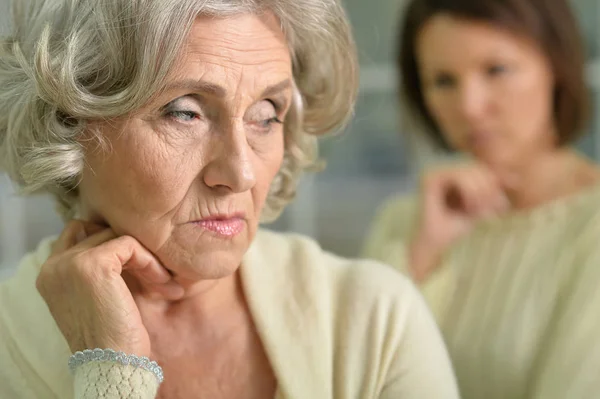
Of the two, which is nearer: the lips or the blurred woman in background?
the lips

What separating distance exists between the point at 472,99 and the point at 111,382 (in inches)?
49.2

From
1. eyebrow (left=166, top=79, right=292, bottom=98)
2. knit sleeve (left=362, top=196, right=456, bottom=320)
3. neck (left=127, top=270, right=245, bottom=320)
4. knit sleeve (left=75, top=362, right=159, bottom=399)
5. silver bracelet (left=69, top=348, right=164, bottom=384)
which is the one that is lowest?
knit sleeve (left=362, top=196, right=456, bottom=320)

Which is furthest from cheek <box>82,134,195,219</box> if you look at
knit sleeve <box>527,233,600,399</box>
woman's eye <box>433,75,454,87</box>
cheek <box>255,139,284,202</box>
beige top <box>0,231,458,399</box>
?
woman's eye <box>433,75,454,87</box>

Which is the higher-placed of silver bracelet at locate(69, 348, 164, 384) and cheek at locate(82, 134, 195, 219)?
cheek at locate(82, 134, 195, 219)

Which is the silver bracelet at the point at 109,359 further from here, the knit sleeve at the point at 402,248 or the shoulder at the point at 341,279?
the knit sleeve at the point at 402,248

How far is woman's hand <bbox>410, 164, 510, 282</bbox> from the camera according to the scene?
6.90ft

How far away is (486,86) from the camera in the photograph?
6.47 feet

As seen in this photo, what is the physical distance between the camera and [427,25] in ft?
6.63

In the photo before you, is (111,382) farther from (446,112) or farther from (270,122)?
(446,112)

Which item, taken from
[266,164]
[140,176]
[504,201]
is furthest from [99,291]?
[504,201]

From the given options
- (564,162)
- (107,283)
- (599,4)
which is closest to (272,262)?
(107,283)

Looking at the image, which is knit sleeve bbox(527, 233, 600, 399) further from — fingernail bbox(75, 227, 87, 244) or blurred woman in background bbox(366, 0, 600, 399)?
fingernail bbox(75, 227, 87, 244)

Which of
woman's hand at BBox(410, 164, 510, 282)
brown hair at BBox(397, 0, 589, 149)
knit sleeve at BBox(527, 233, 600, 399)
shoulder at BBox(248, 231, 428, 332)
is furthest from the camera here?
woman's hand at BBox(410, 164, 510, 282)

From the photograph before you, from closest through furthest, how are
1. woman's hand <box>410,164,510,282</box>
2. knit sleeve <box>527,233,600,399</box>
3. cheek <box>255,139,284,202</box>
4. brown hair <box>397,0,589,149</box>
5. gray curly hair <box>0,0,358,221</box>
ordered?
gray curly hair <box>0,0,358,221</box> → cheek <box>255,139,284,202</box> → knit sleeve <box>527,233,600,399</box> → brown hair <box>397,0,589,149</box> → woman's hand <box>410,164,510,282</box>
